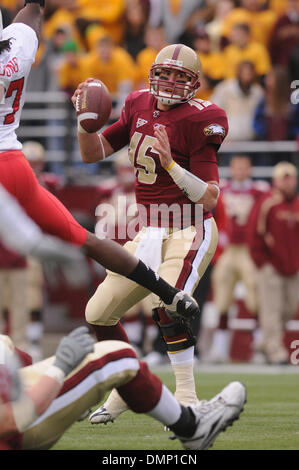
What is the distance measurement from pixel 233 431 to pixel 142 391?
137cm

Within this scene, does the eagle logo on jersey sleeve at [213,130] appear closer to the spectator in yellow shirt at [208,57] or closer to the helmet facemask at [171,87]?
the helmet facemask at [171,87]

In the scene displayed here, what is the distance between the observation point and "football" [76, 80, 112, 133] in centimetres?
533

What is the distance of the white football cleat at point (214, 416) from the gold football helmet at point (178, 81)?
1.89 metres

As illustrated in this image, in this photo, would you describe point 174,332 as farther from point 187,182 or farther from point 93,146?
point 93,146

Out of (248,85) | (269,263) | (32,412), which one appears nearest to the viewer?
(32,412)

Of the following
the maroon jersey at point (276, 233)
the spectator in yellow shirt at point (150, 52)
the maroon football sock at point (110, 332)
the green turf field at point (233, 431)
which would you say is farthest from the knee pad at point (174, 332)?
the spectator in yellow shirt at point (150, 52)

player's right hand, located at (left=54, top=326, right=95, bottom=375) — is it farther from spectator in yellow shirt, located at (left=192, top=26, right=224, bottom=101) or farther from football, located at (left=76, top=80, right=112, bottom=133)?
spectator in yellow shirt, located at (left=192, top=26, right=224, bottom=101)

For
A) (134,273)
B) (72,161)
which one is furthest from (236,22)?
(134,273)

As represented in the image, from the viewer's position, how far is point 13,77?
193 inches

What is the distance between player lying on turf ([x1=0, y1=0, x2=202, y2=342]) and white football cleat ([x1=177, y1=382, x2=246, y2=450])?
0.85 m

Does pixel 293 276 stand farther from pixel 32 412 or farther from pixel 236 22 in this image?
pixel 32 412

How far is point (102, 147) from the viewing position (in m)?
5.52

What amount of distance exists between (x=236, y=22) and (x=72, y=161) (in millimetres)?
2380

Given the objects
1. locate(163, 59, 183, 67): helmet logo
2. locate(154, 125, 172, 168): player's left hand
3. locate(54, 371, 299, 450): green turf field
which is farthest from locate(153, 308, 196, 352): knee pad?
locate(163, 59, 183, 67): helmet logo
